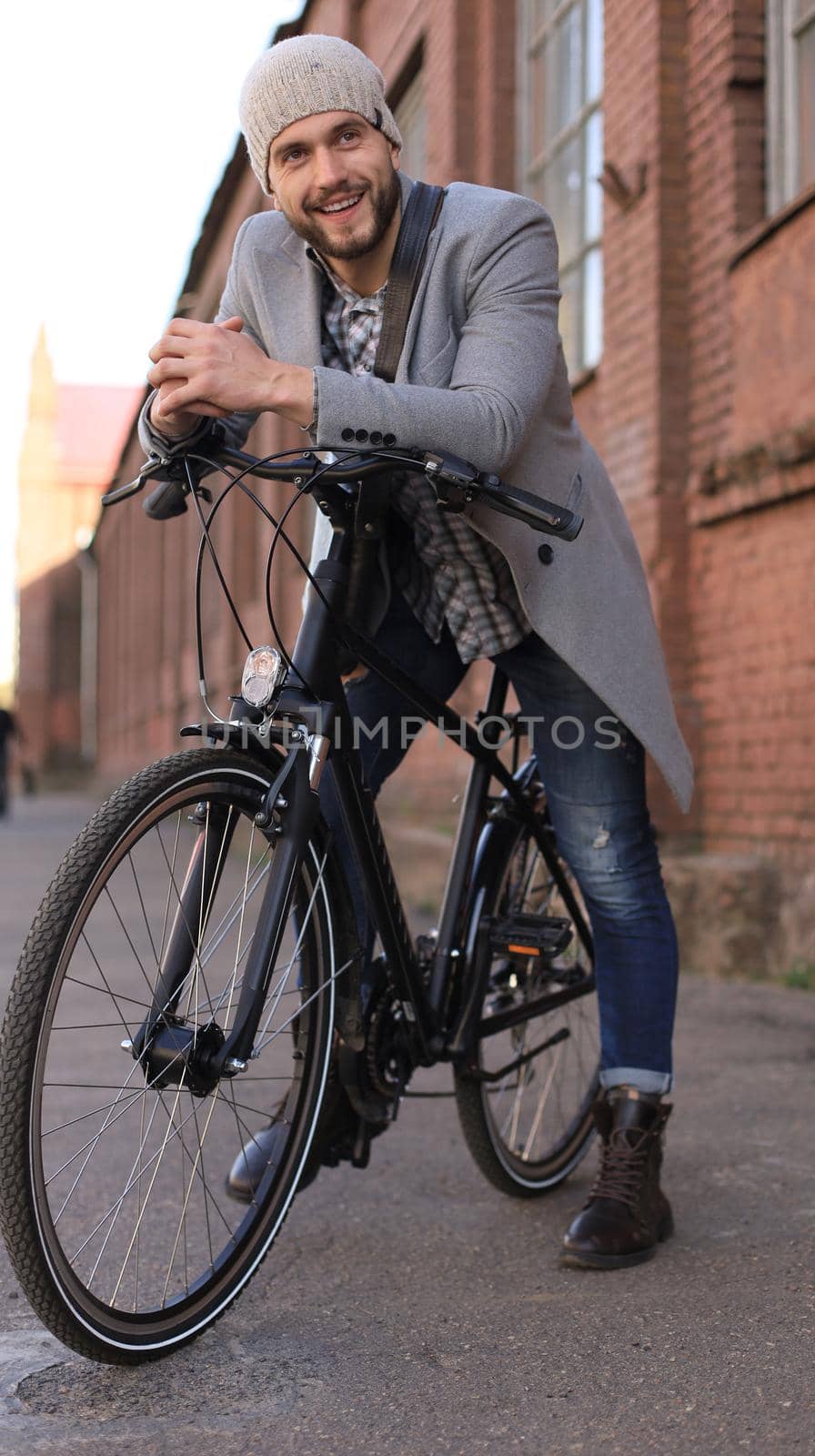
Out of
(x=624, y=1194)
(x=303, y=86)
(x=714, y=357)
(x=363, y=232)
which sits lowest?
(x=624, y=1194)

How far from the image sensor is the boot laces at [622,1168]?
2.62m

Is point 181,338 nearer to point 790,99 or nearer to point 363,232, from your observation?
point 363,232

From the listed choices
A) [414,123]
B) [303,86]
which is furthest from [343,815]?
[414,123]

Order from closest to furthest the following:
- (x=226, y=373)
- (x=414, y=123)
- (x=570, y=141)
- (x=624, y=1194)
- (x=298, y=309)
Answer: (x=226, y=373), (x=298, y=309), (x=624, y=1194), (x=570, y=141), (x=414, y=123)

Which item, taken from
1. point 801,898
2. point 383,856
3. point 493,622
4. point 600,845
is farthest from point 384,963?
point 801,898

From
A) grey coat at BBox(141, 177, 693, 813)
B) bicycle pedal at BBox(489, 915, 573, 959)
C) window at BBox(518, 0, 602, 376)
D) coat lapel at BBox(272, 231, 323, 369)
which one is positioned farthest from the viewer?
window at BBox(518, 0, 602, 376)

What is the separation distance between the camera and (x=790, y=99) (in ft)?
18.9

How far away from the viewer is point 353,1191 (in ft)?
10.1

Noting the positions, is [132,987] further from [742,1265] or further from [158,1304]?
[742,1265]

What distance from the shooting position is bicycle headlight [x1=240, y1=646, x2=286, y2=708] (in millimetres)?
2223

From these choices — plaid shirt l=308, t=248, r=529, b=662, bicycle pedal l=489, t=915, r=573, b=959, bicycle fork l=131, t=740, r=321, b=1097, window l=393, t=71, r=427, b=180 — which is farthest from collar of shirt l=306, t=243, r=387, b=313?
window l=393, t=71, r=427, b=180

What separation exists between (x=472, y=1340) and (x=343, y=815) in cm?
82

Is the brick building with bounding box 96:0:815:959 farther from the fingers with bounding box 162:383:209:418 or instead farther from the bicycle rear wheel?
the fingers with bounding box 162:383:209:418

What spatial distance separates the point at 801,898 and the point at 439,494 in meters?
3.59
